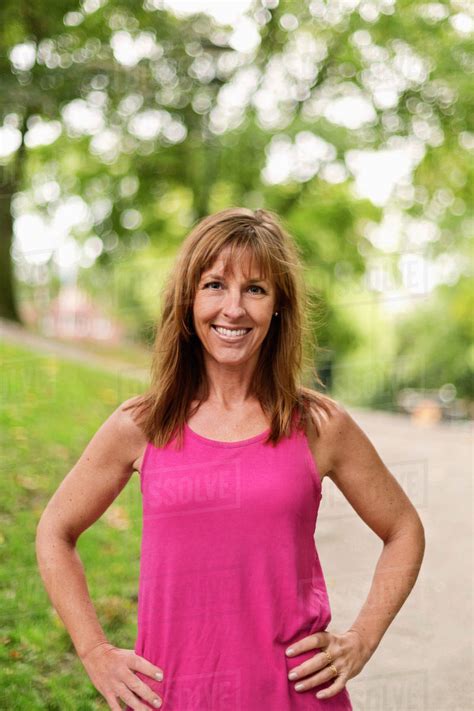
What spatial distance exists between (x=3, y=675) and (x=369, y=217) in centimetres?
525

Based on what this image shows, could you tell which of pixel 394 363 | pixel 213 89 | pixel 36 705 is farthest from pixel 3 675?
pixel 394 363

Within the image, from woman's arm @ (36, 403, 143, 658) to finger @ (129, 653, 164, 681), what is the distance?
0.26ft

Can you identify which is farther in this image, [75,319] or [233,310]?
[75,319]

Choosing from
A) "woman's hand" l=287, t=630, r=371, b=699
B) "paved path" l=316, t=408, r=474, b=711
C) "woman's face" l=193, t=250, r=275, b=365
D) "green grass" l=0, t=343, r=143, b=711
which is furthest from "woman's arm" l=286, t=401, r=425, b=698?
"paved path" l=316, t=408, r=474, b=711

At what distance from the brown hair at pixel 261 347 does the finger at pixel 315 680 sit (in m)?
0.34

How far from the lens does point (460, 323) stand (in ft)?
41.4

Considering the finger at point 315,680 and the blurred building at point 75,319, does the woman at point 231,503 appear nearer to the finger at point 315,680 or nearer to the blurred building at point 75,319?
the finger at point 315,680

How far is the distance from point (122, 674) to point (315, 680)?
0.93 ft

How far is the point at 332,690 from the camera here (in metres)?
1.30

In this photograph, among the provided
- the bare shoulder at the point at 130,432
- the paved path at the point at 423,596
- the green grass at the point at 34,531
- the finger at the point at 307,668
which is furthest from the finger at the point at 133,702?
the paved path at the point at 423,596

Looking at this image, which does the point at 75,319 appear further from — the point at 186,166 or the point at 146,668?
the point at 146,668

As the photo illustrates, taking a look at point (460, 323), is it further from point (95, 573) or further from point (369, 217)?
point (95, 573)

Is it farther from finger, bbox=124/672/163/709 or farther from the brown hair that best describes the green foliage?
finger, bbox=124/672/163/709

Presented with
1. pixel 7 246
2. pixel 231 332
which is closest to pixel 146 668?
pixel 231 332
